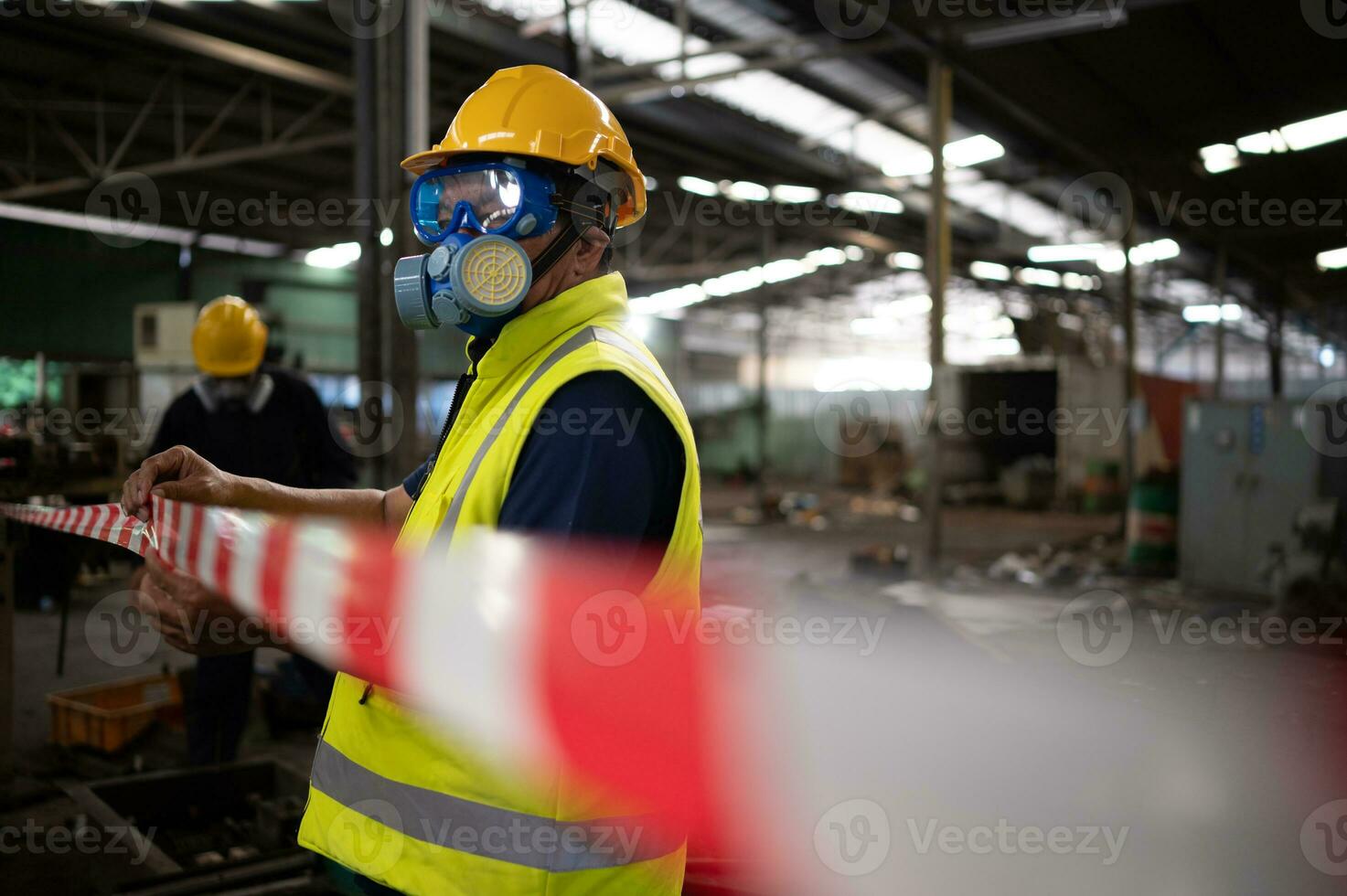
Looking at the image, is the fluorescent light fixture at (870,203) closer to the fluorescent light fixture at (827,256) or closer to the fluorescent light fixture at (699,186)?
the fluorescent light fixture at (699,186)

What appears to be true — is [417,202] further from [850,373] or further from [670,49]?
[850,373]

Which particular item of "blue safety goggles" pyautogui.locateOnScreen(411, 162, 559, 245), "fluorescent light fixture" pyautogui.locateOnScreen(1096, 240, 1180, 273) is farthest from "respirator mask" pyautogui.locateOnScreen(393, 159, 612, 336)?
"fluorescent light fixture" pyautogui.locateOnScreen(1096, 240, 1180, 273)

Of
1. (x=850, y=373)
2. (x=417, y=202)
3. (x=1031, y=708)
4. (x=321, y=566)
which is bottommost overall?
(x=1031, y=708)

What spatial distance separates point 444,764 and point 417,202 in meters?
1.03

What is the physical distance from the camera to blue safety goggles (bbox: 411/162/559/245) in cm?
162

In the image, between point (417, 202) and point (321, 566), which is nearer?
point (321, 566)

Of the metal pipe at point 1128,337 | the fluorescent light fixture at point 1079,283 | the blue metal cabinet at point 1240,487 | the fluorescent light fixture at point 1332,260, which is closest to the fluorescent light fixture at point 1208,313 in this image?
the fluorescent light fixture at point 1079,283

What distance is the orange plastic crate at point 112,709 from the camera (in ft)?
16.8

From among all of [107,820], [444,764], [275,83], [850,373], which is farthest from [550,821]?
[850,373]

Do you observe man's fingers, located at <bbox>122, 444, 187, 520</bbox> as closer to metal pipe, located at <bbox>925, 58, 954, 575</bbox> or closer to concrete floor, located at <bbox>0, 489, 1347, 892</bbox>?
concrete floor, located at <bbox>0, 489, 1347, 892</bbox>

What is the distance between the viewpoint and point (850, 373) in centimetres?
3825

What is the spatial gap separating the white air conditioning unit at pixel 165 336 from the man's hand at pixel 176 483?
10308 mm

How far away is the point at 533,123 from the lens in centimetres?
161

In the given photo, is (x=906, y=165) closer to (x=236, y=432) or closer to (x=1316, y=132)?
(x=1316, y=132)
